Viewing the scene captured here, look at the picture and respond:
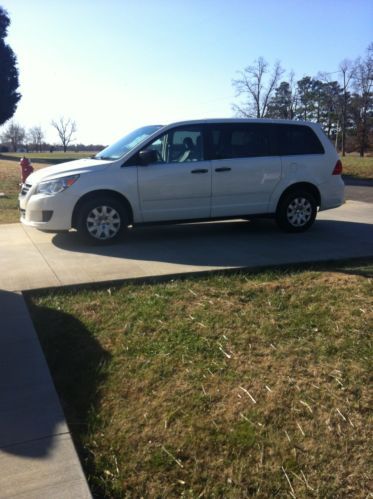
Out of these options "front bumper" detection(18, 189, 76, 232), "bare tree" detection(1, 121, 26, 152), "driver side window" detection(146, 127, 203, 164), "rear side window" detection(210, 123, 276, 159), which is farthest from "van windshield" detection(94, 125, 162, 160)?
"bare tree" detection(1, 121, 26, 152)

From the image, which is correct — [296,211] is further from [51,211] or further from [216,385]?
[216,385]

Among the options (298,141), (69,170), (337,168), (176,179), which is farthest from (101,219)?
(337,168)

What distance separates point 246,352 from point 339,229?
17.7 ft

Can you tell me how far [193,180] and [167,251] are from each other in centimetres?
123

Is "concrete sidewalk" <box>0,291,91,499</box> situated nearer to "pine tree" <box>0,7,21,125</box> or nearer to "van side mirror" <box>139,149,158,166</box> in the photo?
"van side mirror" <box>139,149,158,166</box>

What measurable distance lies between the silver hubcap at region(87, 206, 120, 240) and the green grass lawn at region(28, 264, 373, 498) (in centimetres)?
212

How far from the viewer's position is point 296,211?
800 cm

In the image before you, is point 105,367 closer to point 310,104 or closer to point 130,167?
point 130,167

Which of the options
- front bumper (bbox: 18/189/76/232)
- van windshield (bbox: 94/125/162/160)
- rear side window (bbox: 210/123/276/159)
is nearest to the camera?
front bumper (bbox: 18/189/76/232)

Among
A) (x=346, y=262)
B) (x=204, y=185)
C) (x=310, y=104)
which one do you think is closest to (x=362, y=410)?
(x=346, y=262)

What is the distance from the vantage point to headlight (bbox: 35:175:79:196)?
686 cm

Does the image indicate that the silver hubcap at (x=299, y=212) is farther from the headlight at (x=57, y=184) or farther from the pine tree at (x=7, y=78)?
the pine tree at (x=7, y=78)

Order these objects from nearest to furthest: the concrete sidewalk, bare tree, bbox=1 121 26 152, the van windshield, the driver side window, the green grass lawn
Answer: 1. the concrete sidewalk
2. the green grass lawn
3. the driver side window
4. the van windshield
5. bare tree, bbox=1 121 26 152

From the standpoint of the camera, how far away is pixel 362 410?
303 cm
